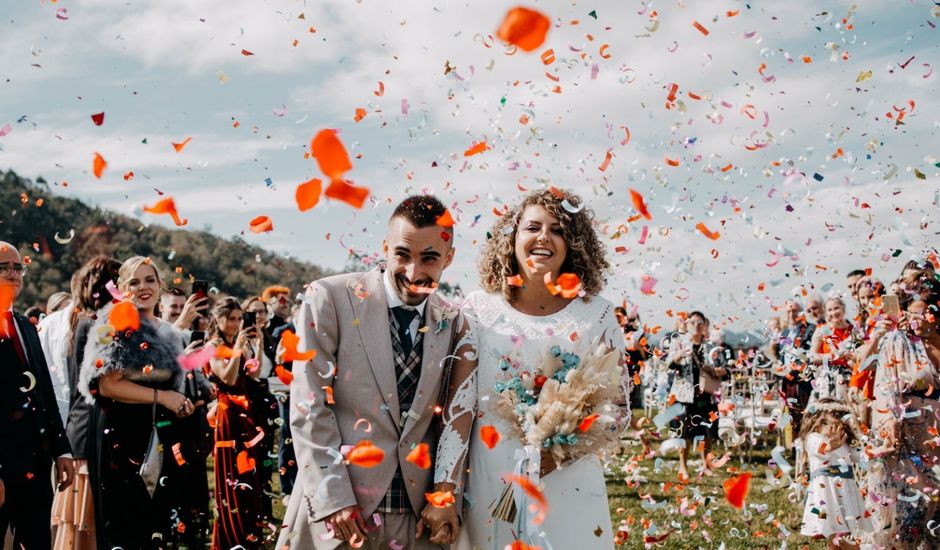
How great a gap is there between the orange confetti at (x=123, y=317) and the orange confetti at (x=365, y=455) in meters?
2.68

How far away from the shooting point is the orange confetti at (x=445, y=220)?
3.39 m

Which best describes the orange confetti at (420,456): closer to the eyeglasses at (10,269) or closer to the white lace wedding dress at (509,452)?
the white lace wedding dress at (509,452)

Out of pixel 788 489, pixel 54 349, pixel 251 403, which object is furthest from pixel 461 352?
pixel 788 489

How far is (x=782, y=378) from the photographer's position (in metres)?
11.9

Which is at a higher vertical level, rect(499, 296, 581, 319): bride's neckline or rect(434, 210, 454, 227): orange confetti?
rect(434, 210, 454, 227): orange confetti

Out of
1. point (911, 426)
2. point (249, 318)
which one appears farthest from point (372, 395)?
point (249, 318)

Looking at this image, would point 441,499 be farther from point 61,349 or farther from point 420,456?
point 61,349

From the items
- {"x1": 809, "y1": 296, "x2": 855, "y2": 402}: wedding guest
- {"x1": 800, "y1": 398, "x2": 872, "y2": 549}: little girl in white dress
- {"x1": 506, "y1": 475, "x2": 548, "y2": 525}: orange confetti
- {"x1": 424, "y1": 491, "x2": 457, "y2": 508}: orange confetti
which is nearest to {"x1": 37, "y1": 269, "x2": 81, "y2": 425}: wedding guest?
{"x1": 424, "y1": 491, "x2": 457, "y2": 508}: orange confetti

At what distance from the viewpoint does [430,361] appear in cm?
336

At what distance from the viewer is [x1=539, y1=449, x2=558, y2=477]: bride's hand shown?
11.6 ft

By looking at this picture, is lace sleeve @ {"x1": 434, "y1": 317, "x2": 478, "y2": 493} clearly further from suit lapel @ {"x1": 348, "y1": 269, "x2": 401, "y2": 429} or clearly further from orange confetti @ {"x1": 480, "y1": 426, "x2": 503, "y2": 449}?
suit lapel @ {"x1": 348, "y1": 269, "x2": 401, "y2": 429}

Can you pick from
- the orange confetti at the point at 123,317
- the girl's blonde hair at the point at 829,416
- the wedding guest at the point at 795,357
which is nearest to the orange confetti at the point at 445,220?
the orange confetti at the point at 123,317

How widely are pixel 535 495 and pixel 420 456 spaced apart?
0.54 meters

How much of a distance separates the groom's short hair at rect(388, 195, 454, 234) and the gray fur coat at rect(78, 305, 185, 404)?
263cm
